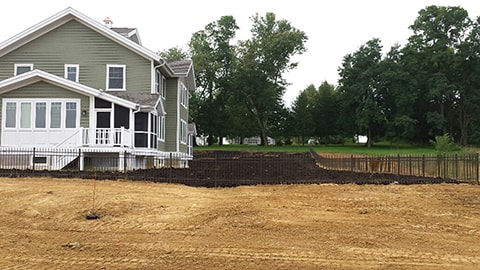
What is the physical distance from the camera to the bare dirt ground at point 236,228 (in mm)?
7375

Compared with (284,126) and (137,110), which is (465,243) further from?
(284,126)

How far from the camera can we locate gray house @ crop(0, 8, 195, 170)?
2112 cm

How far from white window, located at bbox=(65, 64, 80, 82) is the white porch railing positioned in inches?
190

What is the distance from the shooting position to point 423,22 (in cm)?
6294

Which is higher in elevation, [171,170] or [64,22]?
[64,22]

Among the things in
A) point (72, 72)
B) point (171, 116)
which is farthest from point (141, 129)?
point (72, 72)

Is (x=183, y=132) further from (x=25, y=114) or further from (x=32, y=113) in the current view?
(x=25, y=114)

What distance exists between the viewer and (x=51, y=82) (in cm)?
2159

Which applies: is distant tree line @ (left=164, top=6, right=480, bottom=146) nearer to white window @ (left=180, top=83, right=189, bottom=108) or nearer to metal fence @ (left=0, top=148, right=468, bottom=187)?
white window @ (left=180, top=83, right=189, bottom=108)

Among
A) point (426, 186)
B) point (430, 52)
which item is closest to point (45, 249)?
point (426, 186)

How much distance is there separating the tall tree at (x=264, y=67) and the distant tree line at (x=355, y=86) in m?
0.15

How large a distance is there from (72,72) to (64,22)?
283 cm

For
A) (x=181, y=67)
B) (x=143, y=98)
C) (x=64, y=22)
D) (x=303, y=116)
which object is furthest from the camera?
(x=303, y=116)

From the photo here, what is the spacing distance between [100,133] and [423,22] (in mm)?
55633
